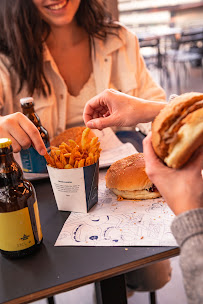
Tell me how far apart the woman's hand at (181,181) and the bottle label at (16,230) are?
385 mm

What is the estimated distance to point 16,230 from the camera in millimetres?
930

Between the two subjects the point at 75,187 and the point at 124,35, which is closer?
the point at 75,187

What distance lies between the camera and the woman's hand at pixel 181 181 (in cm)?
80

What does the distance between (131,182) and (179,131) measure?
467 mm

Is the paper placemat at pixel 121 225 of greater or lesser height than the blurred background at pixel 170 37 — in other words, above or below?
above

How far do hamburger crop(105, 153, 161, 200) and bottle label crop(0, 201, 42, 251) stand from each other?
395 millimetres

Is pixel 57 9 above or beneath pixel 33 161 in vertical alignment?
above

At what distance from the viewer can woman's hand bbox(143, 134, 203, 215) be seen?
2.63 feet

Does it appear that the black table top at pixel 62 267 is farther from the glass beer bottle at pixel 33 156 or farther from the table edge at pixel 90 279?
the glass beer bottle at pixel 33 156

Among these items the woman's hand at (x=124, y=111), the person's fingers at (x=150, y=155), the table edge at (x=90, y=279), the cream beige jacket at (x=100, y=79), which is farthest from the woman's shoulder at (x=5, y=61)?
the table edge at (x=90, y=279)

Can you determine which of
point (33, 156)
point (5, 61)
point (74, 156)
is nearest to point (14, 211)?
point (74, 156)

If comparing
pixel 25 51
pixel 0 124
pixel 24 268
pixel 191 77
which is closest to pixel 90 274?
pixel 24 268

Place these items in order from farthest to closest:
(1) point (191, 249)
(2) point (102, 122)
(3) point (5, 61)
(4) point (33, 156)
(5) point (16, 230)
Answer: (3) point (5, 61)
(4) point (33, 156)
(2) point (102, 122)
(5) point (16, 230)
(1) point (191, 249)

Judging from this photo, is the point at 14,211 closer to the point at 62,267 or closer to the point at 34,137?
the point at 62,267
